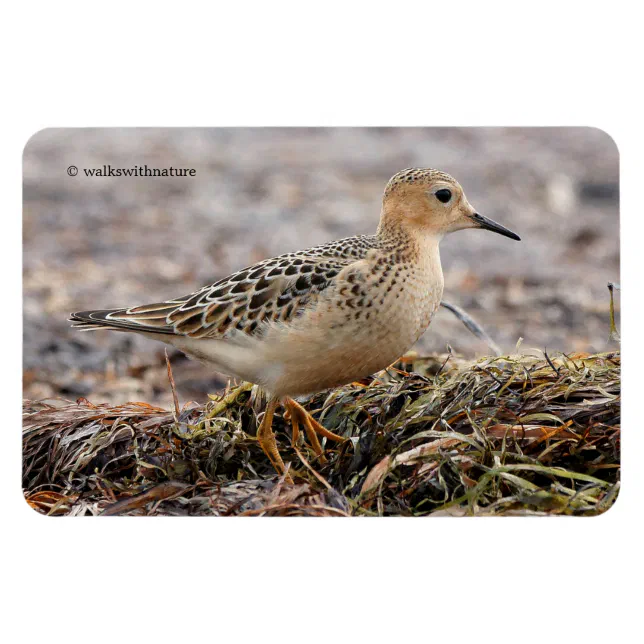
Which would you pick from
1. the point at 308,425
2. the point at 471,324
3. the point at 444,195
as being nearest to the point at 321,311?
the point at 308,425

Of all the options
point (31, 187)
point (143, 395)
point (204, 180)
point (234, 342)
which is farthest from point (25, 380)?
point (204, 180)

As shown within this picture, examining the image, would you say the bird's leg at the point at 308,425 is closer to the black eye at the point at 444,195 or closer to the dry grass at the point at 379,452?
the dry grass at the point at 379,452

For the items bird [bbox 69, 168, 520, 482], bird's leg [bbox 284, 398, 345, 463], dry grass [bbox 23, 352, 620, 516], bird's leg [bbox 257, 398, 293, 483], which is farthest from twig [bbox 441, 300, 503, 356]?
bird's leg [bbox 257, 398, 293, 483]

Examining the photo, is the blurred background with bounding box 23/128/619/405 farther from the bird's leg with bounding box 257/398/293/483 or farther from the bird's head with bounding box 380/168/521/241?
the bird's leg with bounding box 257/398/293/483

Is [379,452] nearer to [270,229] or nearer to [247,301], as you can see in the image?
[247,301]

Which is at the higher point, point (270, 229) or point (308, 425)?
point (270, 229)
